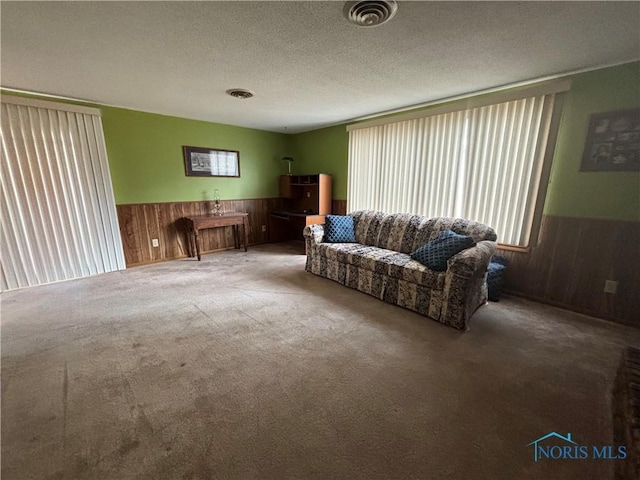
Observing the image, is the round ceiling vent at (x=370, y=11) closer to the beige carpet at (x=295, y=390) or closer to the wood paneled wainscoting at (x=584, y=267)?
the beige carpet at (x=295, y=390)

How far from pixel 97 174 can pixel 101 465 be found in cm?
367

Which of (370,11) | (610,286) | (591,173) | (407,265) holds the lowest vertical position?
(610,286)

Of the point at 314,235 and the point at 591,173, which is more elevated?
the point at 591,173

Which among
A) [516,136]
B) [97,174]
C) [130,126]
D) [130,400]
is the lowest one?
[130,400]

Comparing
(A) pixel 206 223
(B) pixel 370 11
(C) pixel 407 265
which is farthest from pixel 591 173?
(A) pixel 206 223

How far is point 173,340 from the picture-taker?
2125 millimetres

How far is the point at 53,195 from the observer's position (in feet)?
10.8

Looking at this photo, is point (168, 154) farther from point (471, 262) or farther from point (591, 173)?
point (591, 173)

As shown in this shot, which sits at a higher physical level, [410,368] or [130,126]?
[130,126]

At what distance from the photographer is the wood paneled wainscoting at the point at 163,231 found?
3963mm

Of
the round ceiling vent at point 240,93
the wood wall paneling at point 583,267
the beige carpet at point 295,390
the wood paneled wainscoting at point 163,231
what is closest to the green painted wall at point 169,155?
the wood paneled wainscoting at point 163,231

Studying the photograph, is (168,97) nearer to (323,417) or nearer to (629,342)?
(323,417)

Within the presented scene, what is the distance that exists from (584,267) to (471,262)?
4.40 ft

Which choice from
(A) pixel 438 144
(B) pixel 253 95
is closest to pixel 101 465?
(B) pixel 253 95
